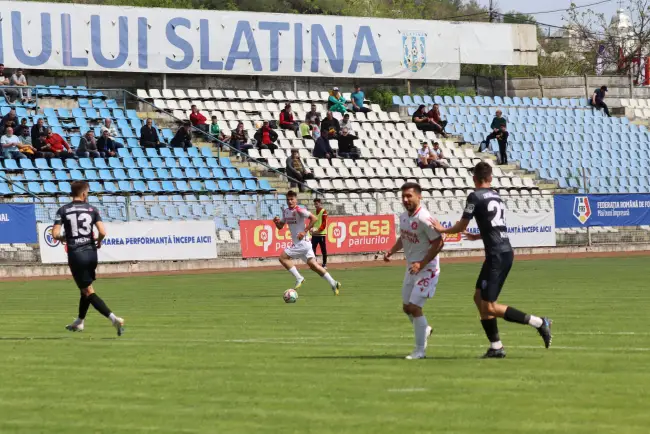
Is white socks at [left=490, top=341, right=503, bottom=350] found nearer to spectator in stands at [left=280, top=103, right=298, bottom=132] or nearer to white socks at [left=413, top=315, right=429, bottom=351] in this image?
white socks at [left=413, top=315, right=429, bottom=351]

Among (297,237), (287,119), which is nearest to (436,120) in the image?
(287,119)

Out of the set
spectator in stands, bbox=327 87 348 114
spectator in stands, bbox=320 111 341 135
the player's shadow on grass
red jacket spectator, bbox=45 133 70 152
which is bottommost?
the player's shadow on grass

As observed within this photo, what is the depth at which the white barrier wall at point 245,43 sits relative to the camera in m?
45.6

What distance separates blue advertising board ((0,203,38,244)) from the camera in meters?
33.6

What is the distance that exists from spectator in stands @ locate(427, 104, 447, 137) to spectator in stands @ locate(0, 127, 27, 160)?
18.2 m

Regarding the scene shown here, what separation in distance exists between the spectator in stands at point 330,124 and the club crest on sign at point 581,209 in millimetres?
9107

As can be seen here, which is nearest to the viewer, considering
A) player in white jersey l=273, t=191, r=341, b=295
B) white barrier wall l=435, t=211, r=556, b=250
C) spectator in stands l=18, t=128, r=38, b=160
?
player in white jersey l=273, t=191, r=341, b=295

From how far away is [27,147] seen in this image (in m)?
38.0

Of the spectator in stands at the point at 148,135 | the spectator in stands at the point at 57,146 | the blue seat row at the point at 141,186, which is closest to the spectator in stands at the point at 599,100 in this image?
the blue seat row at the point at 141,186

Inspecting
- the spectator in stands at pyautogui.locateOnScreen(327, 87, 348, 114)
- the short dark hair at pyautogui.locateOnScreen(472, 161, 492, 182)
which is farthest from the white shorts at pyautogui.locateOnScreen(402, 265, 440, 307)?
the spectator in stands at pyautogui.locateOnScreen(327, 87, 348, 114)

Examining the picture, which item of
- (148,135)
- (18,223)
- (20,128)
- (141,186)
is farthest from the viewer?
(148,135)

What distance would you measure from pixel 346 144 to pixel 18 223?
15.4 m

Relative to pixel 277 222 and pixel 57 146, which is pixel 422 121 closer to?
pixel 57 146

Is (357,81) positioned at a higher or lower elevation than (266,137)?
higher
